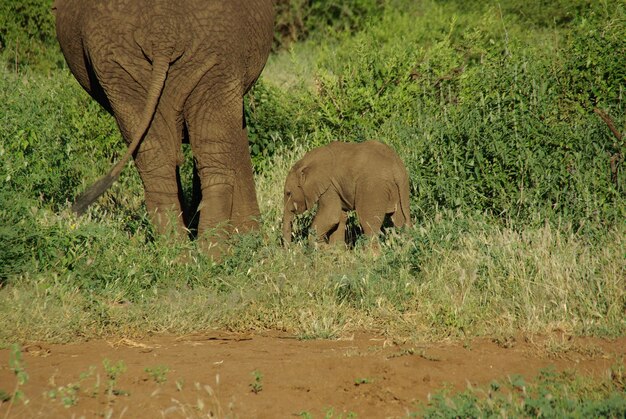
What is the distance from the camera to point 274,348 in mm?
6137

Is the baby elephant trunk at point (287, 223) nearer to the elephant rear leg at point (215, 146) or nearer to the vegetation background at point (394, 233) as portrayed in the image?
the vegetation background at point (394, 233)

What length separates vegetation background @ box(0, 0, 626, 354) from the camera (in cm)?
645

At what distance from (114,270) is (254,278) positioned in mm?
953

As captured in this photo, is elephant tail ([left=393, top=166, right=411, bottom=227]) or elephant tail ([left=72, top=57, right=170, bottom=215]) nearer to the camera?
elephant tail ([left=72, top=57, right=170, bottom=215])

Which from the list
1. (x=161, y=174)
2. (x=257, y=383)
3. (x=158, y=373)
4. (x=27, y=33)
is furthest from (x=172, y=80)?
(x=27, y=33)

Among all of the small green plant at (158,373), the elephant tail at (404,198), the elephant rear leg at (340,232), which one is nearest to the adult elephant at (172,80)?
the elephant rear leg at (340,232)

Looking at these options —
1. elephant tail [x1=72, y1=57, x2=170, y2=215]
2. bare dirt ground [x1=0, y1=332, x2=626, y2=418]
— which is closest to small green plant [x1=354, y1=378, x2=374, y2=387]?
bare dirt ground [x1=0, y1=332, x2=626, y2=418]

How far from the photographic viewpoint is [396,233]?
25.8ft

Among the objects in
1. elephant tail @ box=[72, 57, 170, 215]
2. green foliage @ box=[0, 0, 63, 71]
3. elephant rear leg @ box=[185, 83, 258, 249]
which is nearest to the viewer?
elephant tail @ box=[72, 57, 170, 215]

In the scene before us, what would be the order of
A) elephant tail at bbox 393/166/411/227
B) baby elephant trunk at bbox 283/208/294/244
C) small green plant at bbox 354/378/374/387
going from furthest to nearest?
baby elephant trunk at bbox 283/208/294/244 → elephant tail at bbox 393/166/411/227 → small green plant at bbox 354/378/374/387

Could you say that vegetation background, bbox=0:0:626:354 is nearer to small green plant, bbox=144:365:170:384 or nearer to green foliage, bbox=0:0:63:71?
small green plant, bbox=144:365:170:384

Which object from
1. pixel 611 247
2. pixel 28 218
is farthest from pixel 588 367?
pixel 28 218

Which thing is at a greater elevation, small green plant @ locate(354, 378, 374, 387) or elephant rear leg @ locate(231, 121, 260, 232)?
elephant rear leg @ locate(231, 121, 260, 232)

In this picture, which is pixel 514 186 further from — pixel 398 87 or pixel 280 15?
pixel 280 15
